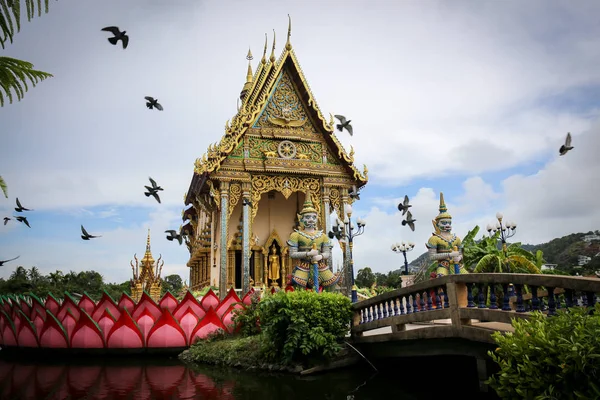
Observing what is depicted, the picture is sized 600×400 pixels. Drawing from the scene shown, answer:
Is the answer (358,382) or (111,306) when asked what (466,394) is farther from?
(111,306)

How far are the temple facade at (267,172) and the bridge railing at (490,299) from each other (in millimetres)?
7068

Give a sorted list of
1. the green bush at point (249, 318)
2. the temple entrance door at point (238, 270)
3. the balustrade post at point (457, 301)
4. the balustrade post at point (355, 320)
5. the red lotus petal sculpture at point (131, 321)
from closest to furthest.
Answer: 1. the balustrade post at point (457, 301)
2. the balustrade post at point (355, 320)
3. the green bush at point (249, 318)
4. the red lotus petal sculpture at point (131, 321)
5. the temple entrance door at point (238, 270)

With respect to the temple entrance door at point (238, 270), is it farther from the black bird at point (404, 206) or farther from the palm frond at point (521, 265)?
the palm frond at point (521, 265)

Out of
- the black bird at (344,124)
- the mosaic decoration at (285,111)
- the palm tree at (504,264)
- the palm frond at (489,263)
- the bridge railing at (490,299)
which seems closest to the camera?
the bridge railing at (490,299)

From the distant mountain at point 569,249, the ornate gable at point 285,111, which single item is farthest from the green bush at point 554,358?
the distant mountain at point 569,249

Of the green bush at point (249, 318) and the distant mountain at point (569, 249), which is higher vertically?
the distant mountain at point (569, 249)

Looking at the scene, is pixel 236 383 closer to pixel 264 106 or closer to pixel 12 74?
pixel 12 74

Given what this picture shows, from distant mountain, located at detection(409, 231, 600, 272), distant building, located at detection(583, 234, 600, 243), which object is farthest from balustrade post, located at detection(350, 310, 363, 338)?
distant building, located at detection(583, 234, 600, 243)

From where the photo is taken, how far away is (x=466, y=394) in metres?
6.15

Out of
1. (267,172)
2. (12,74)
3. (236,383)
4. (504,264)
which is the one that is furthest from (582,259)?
(12,74)

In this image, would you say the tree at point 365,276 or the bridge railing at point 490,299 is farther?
the tree at point 365,276

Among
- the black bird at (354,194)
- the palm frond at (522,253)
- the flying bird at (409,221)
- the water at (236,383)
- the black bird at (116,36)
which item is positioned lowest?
the water at (236,383)

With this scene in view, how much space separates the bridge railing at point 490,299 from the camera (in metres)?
4.41

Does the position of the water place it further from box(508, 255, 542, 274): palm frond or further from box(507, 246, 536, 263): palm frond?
box(507, 246, 536, 263): palm frond
